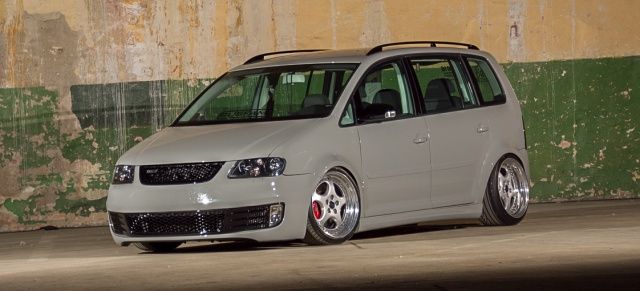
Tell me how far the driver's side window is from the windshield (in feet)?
0.60

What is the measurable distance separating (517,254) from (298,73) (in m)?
3.10

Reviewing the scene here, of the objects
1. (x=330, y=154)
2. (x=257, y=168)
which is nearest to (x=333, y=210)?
(x=330, y=154)

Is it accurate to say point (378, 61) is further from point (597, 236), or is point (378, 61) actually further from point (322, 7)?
point (322, 7)

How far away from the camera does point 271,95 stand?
13055mm

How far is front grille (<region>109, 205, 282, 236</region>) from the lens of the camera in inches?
459

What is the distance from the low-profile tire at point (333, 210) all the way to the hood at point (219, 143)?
1.51ft

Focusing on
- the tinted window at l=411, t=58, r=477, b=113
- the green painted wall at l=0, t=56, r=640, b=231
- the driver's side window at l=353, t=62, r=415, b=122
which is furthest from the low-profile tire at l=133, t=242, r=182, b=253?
the green painted wall at l=0, t=56, r=640, b=231

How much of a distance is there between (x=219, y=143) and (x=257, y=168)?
42cm

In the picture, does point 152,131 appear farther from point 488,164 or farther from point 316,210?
point 316,210

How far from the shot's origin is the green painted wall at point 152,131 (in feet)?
54.8

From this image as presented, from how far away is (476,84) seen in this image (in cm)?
1377

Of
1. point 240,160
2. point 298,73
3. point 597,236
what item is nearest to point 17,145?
point 298,73

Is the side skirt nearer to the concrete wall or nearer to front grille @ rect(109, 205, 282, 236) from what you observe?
front grille @ rect(109, 205, 282, 236)

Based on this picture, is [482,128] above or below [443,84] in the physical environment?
below
